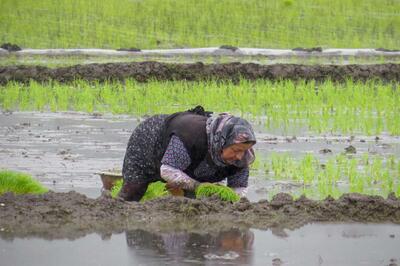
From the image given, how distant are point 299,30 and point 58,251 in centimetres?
2427

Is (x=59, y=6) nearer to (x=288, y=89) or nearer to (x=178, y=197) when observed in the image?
(x=288, y=89)

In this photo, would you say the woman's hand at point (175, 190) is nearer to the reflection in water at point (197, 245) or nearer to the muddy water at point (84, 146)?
the reflection in water at point (197, 245)

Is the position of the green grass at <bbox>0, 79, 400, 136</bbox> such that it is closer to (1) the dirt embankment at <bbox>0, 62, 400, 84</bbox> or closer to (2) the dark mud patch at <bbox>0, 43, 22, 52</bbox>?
(1) the dirt embankment at <bbox>0, 62, 400, 84</bbox>

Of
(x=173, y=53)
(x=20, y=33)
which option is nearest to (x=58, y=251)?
A: (x=173, y=53)

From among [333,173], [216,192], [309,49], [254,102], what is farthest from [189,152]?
[309,49]

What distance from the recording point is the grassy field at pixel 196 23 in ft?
94.1

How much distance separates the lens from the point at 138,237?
22.7ft

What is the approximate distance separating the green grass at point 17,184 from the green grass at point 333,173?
7.58 ft

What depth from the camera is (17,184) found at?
842 centimetres

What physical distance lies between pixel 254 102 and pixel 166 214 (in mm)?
9447

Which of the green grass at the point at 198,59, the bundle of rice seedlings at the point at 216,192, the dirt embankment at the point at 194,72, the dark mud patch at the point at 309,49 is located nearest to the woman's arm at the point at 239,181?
the bundle of rice seedlings at the point at 216,192

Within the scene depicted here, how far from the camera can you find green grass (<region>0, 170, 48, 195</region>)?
833 cm

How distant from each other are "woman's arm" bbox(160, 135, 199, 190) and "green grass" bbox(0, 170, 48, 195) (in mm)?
1322

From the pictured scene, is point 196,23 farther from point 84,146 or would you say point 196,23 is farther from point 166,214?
point 166,214
